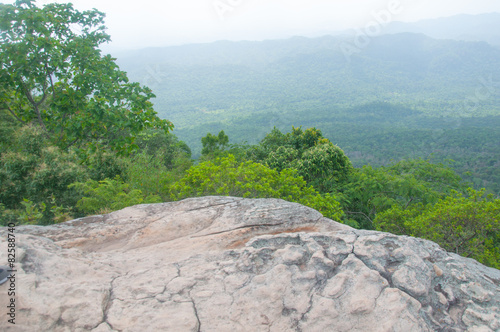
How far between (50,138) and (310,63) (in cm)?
17146

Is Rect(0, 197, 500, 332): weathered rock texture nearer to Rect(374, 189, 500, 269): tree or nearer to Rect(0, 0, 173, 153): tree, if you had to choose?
Rect(0, 0, 173, 153): tree

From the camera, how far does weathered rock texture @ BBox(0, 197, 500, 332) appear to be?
2574mm

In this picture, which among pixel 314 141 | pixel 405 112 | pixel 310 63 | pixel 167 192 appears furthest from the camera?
pixel 310 63

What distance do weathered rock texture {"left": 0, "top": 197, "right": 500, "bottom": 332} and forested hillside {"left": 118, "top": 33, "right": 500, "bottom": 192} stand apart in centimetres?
3177

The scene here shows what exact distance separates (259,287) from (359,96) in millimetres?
137412

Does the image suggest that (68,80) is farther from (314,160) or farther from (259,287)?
(314,160)

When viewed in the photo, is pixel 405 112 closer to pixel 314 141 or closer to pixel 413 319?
pixel 314 141

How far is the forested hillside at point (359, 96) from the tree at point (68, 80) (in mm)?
32130

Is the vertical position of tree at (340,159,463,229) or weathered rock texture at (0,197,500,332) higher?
weathered rock texture at (0,197,500,332)

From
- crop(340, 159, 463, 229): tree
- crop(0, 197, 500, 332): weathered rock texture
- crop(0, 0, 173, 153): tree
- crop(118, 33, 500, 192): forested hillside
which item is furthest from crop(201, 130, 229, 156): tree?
crop(118, 33, 500, 192): forested hillside

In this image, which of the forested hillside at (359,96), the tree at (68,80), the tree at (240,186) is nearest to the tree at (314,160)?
the tree at (240,186)

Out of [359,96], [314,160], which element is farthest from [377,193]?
[359,96]

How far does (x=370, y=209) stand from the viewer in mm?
14773

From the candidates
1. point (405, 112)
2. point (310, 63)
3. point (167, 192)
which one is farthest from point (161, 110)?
point (167, 192)
